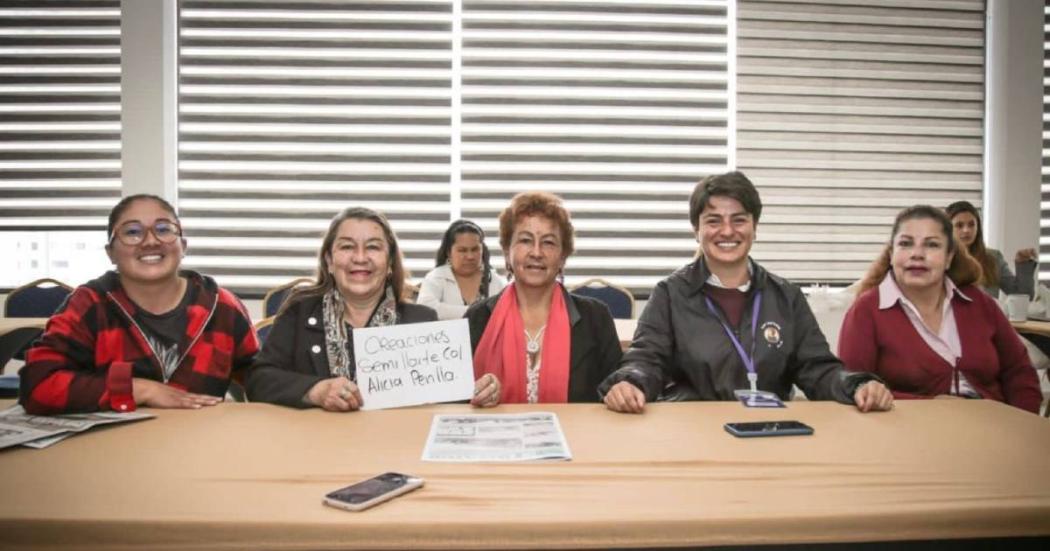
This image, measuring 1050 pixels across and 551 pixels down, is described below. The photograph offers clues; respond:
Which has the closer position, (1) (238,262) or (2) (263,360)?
(2) (263,360)

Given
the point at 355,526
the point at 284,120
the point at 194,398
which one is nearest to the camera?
the point at 355,526

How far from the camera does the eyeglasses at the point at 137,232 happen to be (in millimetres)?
1943

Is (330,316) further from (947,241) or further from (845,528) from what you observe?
(947,241)

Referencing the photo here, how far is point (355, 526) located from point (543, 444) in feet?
1.70

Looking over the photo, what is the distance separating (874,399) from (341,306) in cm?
162

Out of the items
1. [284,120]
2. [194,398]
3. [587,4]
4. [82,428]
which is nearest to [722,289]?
[194,398]

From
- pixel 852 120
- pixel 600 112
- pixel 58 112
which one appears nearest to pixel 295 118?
pixel 58 112

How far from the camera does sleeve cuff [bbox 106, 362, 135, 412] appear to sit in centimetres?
168

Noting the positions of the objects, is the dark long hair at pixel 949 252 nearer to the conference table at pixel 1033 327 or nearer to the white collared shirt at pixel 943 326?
the white collared shirt at pixel 943 326

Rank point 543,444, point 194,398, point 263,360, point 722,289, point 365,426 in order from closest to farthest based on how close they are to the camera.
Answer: point 543,444, point 365,426, point 194,398, point 263,360, point 722,289

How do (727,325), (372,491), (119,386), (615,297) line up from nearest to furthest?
(372,491)
(119,386)
(727,325)
(615,297)

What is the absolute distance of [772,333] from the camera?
2166mm

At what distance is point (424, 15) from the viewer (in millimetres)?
5168

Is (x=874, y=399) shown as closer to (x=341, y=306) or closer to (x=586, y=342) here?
(x=586, y=342)
